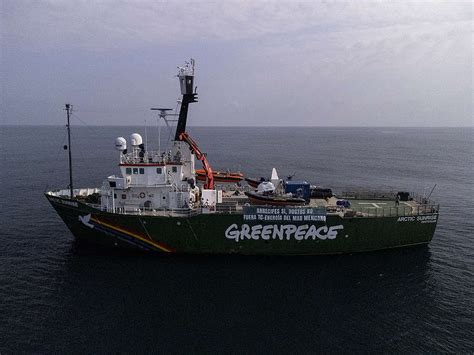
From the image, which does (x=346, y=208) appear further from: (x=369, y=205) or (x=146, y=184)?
(x=146, y=184)

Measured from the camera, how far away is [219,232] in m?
30.6

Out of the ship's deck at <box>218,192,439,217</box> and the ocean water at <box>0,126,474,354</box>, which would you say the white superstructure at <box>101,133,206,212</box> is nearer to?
the ship's deck at <box>218,192,439,217</box>

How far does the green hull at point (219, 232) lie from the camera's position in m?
30.3

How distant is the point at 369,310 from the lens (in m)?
23.8

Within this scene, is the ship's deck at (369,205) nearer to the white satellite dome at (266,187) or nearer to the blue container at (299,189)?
the blue container at (299,189)

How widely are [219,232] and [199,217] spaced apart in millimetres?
2117

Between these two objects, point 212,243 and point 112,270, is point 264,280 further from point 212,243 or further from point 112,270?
point 112,270

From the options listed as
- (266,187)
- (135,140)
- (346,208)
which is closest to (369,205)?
(346,208)

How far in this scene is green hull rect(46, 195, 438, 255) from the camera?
30.3 meters

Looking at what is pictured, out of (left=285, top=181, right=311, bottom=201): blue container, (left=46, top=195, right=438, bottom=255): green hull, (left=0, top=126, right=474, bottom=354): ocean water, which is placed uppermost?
(left=285, top=181, right=311, bottom=201): blue container

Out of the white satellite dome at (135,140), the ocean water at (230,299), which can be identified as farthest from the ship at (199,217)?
the ocean water at (230,299)

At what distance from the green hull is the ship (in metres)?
0.08

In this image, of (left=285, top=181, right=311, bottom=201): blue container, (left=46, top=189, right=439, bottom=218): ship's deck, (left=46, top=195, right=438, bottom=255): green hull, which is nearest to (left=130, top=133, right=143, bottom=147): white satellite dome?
(left=46, top=189, right=439, bottom=218): ship's deck

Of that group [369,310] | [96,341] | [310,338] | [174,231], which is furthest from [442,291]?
[96,341]
